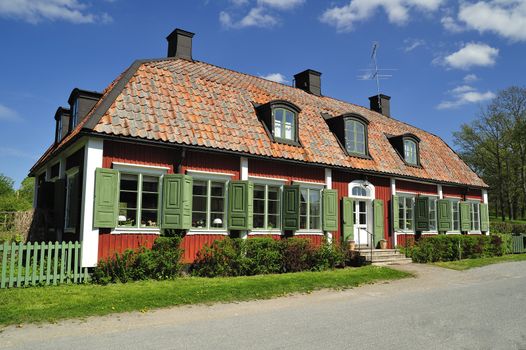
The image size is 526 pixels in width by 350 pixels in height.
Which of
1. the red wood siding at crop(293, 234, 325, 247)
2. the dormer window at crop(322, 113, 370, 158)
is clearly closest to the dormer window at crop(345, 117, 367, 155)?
the dormer window at crop(322, 113, 370, 158)

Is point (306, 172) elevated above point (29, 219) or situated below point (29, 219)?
above

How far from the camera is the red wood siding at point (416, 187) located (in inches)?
770

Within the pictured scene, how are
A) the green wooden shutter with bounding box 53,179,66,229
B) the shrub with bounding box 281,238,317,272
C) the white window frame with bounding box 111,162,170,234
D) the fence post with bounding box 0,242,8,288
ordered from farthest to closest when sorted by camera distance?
the shrub with bounding box 281,238,317,272 < the green wooden shutter with bounding box 53,179,66,229 < the white window frame with bounding box 111,162,170,234 < the fence post with bounding box 0,242,8,288

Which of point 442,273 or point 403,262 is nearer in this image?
point 442,273

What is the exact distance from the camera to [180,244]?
12219 millimetres

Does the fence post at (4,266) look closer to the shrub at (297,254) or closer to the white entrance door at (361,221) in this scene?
the shrub at (297,254)

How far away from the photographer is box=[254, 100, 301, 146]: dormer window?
15344 mm

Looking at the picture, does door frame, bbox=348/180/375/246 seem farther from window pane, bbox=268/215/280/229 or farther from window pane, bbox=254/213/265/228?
window pane, bbox=254/213/265/228

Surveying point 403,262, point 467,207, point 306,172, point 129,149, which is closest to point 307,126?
point 306,172

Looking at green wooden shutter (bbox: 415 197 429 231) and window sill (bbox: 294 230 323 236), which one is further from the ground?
green wooden shutter (bbox: 415 197 429 231)

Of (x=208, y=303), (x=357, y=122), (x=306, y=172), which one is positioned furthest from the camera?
(x=357, y=122)

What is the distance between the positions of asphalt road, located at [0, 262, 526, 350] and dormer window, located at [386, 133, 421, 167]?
10.6 metres

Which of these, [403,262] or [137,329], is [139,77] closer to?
[137,329]

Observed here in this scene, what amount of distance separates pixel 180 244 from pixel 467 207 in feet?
54.9
